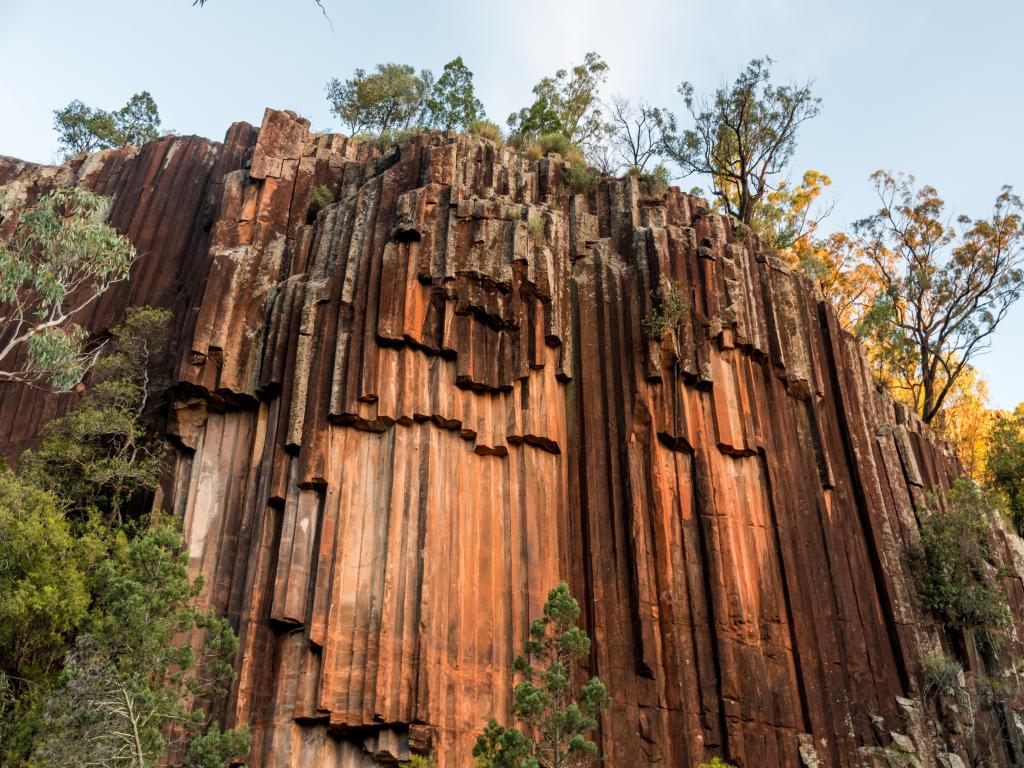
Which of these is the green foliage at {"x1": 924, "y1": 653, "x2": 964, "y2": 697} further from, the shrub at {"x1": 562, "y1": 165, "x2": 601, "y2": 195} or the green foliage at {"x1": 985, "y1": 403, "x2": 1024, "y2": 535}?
the shrub at {"x1": 562, "y1": 165, "x2": 601, "y2": 195}

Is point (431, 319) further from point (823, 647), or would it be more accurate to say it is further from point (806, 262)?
point (806, 262)

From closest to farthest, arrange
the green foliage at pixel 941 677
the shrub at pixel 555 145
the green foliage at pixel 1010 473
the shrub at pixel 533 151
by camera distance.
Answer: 1. the green foliage at pixel 941 677
2. the shrub at pixel 533 151
3. the shrub at pixel 555 145
4. the green foliage at pixel 1010 473

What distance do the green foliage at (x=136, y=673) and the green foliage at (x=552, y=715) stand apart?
11.9 ft

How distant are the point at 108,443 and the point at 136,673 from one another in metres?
7.91

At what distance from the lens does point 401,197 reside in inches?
810

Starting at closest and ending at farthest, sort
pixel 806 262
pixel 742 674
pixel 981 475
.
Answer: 1. pixel 742 674
2. pixel 806 262
3. pixel 981 475

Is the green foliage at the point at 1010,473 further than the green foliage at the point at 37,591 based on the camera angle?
Yes

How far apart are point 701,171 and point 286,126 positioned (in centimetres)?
1274

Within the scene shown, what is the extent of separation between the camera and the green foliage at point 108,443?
62.6 feet

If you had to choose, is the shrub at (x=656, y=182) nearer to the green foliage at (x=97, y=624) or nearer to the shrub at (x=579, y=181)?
the shrub at (x=579, y=181)

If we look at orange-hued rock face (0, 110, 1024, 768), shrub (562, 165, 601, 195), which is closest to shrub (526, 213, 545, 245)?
orange-hued rock face (0, 110, 1024, 768)

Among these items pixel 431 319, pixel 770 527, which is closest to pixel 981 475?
pixel 770 527

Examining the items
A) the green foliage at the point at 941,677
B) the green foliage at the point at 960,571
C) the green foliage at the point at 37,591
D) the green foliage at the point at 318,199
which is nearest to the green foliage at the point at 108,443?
the green foliage at the point at 37,591

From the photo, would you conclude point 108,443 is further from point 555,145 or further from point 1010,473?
point 1010,473
